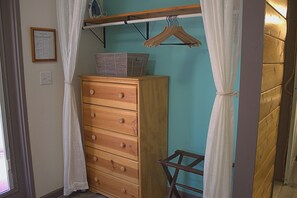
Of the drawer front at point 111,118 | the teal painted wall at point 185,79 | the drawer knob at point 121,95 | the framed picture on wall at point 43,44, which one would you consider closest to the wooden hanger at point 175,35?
the teal painted wall at point 185,79

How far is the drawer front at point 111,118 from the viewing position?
2.05 meters

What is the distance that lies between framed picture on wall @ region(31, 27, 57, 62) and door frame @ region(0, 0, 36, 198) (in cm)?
12

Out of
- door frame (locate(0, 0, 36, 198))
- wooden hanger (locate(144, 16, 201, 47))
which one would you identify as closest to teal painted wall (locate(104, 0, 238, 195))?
wooden hanger (locate(144, 16, 201, 47))

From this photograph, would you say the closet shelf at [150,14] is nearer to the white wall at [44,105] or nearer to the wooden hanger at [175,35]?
the wooden hanger at [175,35]

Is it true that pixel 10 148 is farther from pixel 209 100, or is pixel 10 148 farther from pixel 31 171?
pixel 209 100

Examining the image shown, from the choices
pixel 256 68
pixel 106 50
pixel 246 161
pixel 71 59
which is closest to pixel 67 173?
pixel 71 59

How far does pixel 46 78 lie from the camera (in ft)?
7.32

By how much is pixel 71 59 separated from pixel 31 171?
111cm

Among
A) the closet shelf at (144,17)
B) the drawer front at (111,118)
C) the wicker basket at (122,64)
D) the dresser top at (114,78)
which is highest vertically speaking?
the closet shelf at (144,17)

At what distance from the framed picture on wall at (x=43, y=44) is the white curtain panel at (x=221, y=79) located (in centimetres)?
146

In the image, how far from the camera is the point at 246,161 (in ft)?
4.05

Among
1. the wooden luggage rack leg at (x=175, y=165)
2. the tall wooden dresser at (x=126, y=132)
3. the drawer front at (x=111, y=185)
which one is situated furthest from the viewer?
the drawer front at (x=111, y=185)

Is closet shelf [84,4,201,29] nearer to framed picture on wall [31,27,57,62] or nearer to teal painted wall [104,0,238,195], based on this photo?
teal painted wall [104,0,238,195]

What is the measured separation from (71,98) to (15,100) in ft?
1.57
